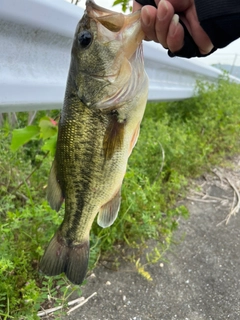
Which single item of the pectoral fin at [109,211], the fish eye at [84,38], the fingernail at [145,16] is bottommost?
the pectoral fin at [109,211]

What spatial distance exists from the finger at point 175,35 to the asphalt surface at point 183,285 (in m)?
A: 1.56

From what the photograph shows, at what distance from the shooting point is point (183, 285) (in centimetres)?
250

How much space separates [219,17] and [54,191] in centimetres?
98

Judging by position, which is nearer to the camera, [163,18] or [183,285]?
[163,18]

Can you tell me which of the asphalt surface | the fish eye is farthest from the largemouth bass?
the asphalt surface

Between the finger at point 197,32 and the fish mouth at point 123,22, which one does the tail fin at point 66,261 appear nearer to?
the fish mouth at point 123,22

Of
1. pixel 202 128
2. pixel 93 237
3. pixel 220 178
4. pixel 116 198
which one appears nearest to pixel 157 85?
pixel 202 128

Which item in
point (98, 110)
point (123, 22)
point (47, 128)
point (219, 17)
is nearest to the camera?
point (219, 17)

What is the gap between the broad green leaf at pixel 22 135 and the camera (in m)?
2.44

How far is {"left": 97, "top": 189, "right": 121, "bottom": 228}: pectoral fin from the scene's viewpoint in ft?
5.77

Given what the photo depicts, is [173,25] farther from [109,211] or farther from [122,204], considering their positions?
[122,204]

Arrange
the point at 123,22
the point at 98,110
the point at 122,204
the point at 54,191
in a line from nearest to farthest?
the point at 123,22 → the point at 98,110 → the point at 54,191 → the point at 122,204

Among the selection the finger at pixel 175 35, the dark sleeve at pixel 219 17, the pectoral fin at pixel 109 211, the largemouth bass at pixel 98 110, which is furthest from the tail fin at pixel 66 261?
the dark sleeve at pixel 219 17

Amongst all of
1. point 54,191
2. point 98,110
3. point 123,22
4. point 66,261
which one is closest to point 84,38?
point 123,22
